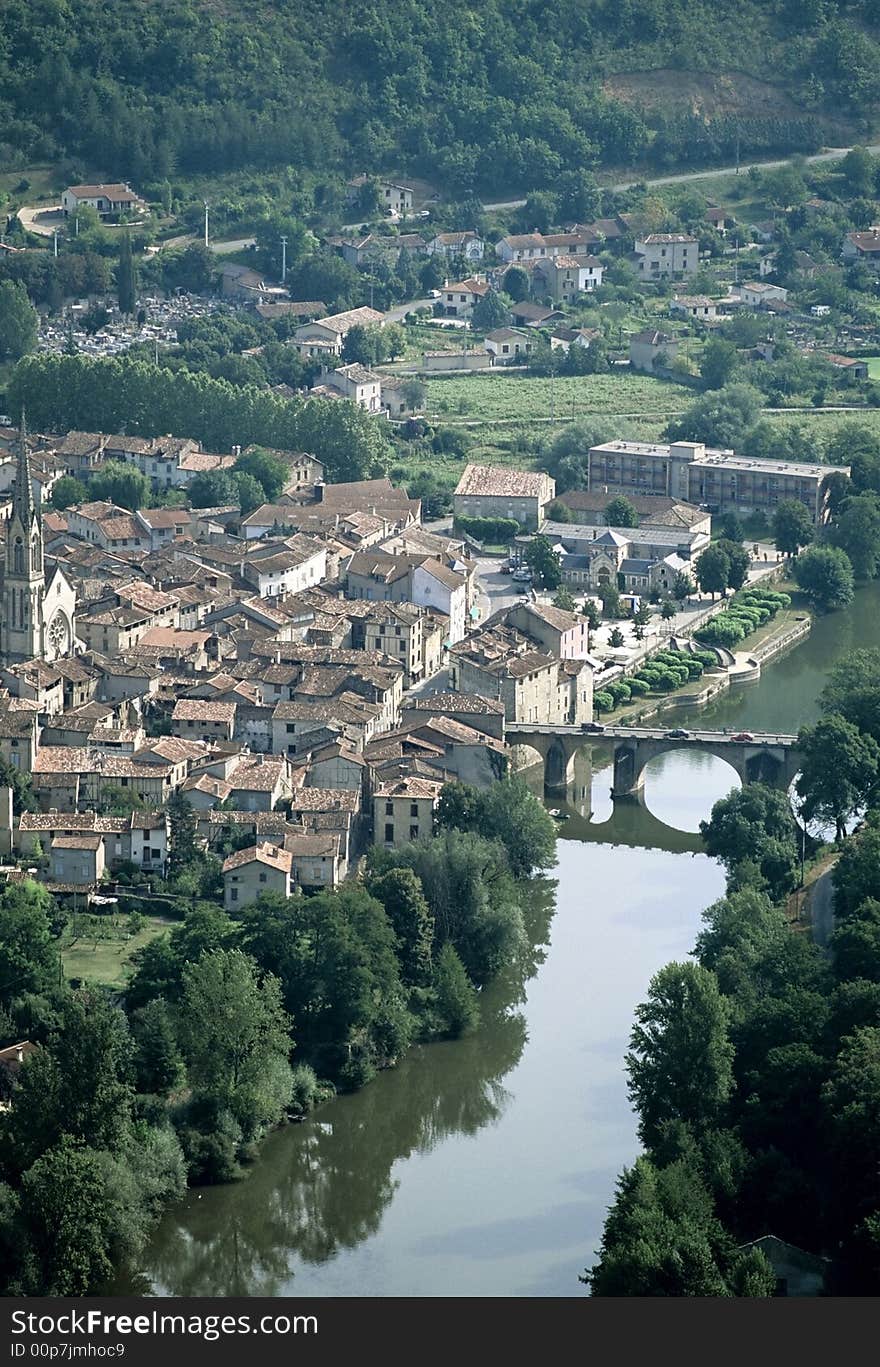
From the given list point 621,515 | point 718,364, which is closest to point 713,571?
point 621,515

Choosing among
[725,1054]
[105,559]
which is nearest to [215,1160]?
[725,1054]

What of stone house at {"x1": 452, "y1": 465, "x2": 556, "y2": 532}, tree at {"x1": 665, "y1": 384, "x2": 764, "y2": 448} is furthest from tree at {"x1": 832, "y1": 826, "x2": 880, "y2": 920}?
tree at {"x1": 665, "y1": 384, "x2": 764, "y2": 448}

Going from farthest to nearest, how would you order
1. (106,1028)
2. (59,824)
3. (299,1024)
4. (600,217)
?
(600,217) < (59,824) < (299,1024) < (106,1028)

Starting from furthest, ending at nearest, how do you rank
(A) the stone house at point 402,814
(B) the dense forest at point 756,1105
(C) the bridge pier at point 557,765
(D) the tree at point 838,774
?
(C) the bridge pier at point 557,765 < (D) the tree at point 838,774 < (A) the stone house at point 402,814 < (B) the dense forest at point 756,1105

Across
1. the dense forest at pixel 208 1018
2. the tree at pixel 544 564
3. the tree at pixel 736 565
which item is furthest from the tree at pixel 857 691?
the tree at pixel 544 564

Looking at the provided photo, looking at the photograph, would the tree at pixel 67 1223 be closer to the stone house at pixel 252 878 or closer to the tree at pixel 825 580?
the stone house at pixel 252 878

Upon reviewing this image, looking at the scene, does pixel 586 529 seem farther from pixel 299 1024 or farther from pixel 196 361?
pixel 299 1024
